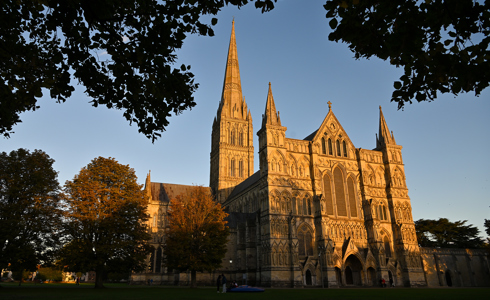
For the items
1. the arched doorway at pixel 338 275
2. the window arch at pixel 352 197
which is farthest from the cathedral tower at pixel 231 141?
the arched doorway at pixel 338 275

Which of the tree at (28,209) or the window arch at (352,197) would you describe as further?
the window arch at (352,197)

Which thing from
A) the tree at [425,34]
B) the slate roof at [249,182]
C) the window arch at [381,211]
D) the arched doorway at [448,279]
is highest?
the slate roof at [249,182]

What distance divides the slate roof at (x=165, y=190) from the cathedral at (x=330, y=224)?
15745 mm

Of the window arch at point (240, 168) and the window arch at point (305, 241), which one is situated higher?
the window arch at point (240, 168)

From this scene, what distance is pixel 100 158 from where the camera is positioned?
33625mm

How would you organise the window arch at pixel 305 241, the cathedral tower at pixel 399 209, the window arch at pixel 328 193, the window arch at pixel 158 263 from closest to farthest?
1. the window arch at pixel 305 241
2. the cathedral tower at pixel 399 209
3. the window arch at pixel 328 193
4. the window arch at pixel 158 263

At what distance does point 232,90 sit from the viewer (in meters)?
78.7

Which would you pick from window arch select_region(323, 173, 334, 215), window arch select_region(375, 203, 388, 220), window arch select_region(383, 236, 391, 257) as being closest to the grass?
window arch select_region(323, 173, 334, 215)

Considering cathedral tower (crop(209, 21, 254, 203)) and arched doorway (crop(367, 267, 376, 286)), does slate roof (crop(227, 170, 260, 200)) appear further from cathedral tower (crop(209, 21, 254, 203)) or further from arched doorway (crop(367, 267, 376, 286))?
arched doorway (crop(367, 267, 376, 286))

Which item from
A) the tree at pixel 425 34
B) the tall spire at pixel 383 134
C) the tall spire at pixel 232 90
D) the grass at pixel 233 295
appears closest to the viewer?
the tree at pixel 425 34

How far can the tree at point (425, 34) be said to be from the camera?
6469mm

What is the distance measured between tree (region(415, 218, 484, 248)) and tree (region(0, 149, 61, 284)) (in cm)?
5837

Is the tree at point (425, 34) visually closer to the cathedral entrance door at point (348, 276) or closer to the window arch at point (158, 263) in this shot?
the cathedral entrance door at point (348, 276)

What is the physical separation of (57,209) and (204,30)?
28.1m
